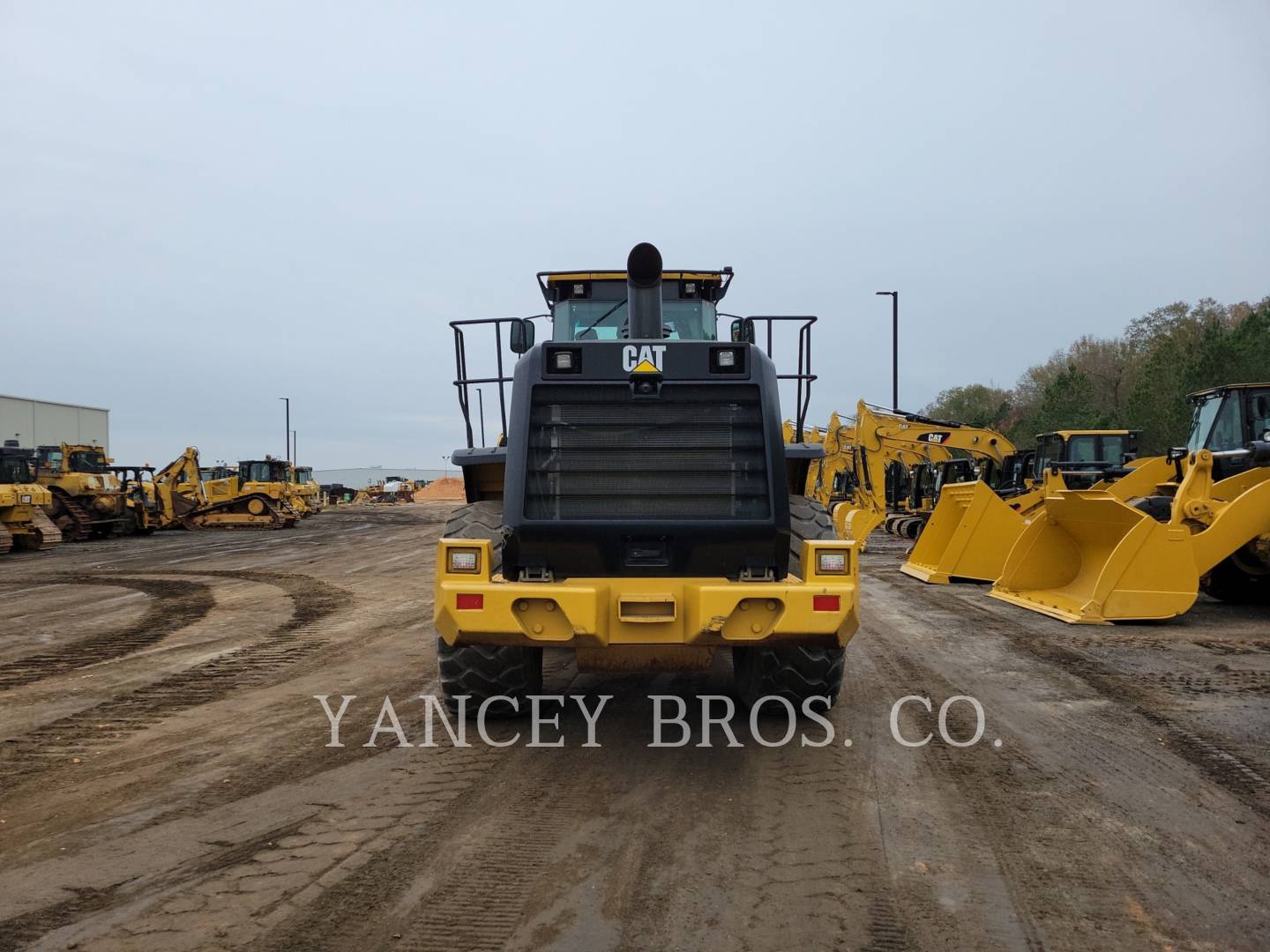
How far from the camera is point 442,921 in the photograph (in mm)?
2930

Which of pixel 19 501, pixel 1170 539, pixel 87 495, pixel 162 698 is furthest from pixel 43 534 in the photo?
pixel 1170 539

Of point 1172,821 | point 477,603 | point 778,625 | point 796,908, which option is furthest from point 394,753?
point 1172,821

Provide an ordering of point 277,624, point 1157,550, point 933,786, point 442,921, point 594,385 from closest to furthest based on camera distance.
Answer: point 442,921, point 933,786, point 594,385, point 1157,550, point 277,624

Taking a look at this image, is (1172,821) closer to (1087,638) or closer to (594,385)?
(594,385)

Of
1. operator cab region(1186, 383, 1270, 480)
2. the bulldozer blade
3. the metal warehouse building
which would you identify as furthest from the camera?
the metal warehouse building

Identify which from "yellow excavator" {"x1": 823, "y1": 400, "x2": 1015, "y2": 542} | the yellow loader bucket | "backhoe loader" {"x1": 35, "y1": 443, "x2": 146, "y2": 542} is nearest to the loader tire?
the yellow loader bucket

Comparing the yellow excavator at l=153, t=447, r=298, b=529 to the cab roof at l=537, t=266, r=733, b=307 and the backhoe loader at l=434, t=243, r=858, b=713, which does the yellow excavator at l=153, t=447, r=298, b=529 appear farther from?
the backhoe loader at l=434, t=243, r=858, b=713

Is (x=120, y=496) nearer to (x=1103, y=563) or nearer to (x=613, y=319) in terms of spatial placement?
(x=613, y=319)

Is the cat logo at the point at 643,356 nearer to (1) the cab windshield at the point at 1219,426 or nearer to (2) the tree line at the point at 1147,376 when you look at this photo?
(1) the cab windshield at the point at 1219,426

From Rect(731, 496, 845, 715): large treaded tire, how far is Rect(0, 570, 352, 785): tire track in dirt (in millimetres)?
3713

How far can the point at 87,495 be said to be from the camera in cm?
2600

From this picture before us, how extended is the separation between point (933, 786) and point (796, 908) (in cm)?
146

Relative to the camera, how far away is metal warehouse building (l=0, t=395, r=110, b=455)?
2317 inches

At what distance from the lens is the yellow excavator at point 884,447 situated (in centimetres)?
2031
